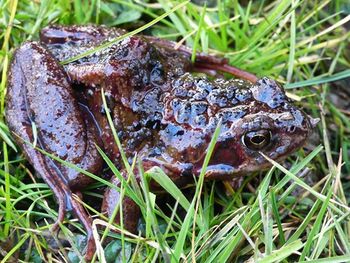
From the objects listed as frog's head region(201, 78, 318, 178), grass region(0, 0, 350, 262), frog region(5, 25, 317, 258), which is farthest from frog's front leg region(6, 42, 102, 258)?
frog's head region(201, 78, 318, 178)

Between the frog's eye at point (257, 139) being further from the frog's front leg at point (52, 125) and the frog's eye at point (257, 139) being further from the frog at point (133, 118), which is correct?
the frog's front leg at point (52, 125)

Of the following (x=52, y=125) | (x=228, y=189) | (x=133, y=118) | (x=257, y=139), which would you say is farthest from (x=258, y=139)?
(x=52, y=125)

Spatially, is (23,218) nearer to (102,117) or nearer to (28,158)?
(28,158)

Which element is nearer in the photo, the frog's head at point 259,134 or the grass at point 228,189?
the grass at point 228,189

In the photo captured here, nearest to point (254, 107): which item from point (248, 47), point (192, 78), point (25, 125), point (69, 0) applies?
point (192, 78)

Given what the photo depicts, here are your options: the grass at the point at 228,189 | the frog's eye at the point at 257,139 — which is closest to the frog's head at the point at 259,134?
the frog's eye at the point at 257,139

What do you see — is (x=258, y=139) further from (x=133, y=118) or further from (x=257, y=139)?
(x=133, y=118)
